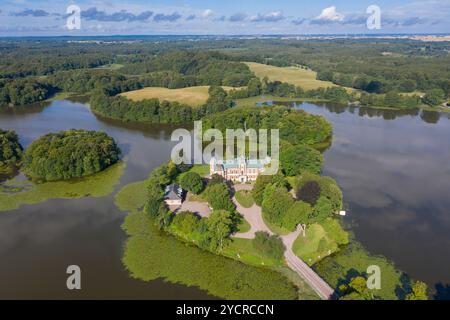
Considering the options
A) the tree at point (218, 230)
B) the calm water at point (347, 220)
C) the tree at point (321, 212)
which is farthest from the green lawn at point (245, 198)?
the calm water at point (347, 220)

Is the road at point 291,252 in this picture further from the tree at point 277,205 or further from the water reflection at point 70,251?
the water reflection at point 70,251

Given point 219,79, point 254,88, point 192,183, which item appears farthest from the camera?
point 219,79

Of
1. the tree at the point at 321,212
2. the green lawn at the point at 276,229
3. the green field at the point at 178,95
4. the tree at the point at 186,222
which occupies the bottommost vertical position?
the green lawn at the point at 276,229

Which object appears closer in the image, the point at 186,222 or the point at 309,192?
the point at 186,222

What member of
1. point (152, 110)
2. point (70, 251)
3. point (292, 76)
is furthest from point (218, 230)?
point (292, 76)

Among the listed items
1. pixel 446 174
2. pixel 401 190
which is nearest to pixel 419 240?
pixel 401 190

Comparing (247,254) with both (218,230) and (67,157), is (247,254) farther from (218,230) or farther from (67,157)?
(67,157)

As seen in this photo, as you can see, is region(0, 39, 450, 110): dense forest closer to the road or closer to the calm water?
the calm water

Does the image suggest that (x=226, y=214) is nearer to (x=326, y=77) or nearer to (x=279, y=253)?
(x=279, y=253)
